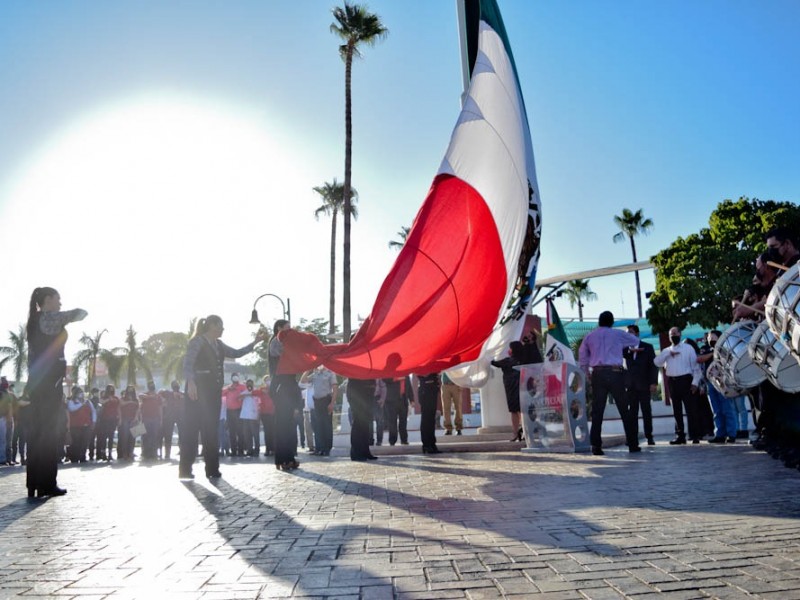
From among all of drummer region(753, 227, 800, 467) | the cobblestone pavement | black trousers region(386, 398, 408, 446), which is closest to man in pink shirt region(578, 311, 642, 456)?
drummer region(753, 227, 800, 467)

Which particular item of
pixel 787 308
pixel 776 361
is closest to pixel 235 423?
pixel 776 361

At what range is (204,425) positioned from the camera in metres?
8.25

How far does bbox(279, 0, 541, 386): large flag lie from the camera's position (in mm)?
8195

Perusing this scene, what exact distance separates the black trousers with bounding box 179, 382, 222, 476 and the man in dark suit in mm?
5675

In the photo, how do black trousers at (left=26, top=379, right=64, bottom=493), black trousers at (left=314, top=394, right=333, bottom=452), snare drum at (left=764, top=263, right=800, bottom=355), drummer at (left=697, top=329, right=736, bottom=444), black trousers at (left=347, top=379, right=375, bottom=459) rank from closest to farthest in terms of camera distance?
snare drum at (left=764, top=263, right=800, bottom=355) < black trousers at (left=26, top=379, right=64, bottom=493) < black trousers at (left=347, top=379, right=375, bottom=459) < drummer at (left=697, top=329, right=736, bottom=444) < black trousers at (left=314, top=394, right=333, bottom=452)

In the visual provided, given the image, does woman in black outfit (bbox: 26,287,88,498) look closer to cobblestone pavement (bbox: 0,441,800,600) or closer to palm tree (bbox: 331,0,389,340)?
cobblestone pavement (bbox: 0,441,800,600)

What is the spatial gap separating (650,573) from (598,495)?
256cm

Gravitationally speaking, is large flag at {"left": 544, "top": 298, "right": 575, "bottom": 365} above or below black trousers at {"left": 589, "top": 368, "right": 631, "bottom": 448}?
above

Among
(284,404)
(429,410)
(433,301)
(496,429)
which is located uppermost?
(433,301)

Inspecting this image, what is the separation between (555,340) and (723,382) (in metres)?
5.49

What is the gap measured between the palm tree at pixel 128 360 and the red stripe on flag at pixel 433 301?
50976 millimetres

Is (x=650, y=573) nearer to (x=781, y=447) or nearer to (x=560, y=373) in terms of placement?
(x=781, y=447)

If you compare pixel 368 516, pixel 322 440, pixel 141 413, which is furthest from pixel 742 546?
pixel 141 413

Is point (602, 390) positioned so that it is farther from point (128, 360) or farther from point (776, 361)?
point (128, 360)
